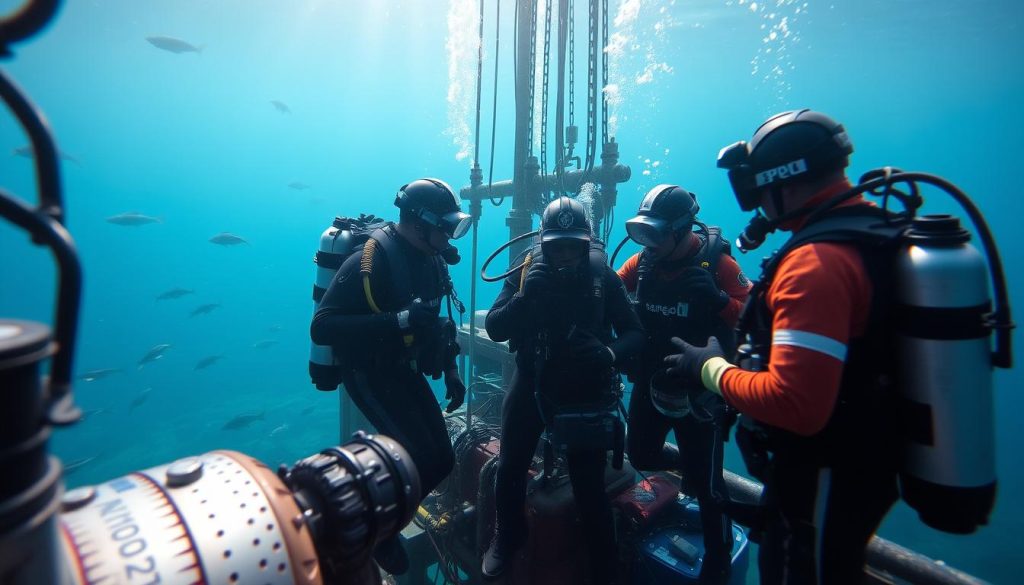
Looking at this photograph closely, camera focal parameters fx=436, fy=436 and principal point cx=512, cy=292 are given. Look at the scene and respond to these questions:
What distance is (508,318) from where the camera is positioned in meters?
3.88

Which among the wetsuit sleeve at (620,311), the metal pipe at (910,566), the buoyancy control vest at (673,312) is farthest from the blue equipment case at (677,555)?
the wetsuit sleeve at (620,311)

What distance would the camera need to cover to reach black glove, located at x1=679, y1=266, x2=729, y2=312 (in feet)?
12.4

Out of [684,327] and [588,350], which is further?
[684,327]

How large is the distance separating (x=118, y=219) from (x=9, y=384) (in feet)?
88.0

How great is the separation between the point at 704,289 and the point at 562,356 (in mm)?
1364

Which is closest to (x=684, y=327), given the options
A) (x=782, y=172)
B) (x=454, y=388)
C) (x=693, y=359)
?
(x=693, y=359)

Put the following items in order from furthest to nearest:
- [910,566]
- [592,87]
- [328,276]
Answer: [592,87], [328,276], [910,566]

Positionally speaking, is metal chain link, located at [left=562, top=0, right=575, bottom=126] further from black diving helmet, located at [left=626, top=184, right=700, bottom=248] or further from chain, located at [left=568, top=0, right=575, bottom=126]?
black diving helmet, located at [left=626, top=184, right=700, bottom=248]

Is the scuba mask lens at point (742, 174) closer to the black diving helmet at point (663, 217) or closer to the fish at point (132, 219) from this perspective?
the black diving helmet at point (663, 217)

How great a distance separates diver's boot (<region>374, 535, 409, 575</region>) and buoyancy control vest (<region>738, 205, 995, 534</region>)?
10.6 feet

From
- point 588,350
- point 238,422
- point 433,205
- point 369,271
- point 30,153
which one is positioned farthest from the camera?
point 238,422

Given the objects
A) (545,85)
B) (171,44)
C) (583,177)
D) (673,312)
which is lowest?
(673,312)

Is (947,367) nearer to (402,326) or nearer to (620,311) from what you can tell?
(620,311)

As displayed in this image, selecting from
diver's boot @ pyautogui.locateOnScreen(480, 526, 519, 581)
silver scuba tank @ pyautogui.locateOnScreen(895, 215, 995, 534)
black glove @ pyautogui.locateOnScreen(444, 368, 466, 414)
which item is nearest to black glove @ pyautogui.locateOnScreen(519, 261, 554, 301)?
black glove @ pyautogui.locateOnScreen(444, 368, 466, 414)
